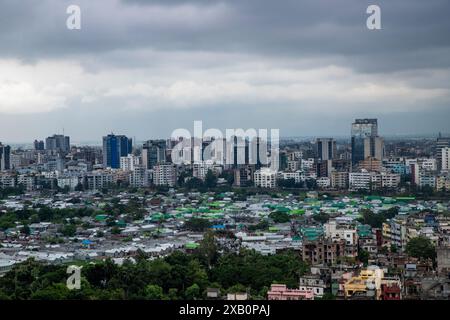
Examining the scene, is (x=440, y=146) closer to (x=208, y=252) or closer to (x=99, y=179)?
(x=208, y=252)

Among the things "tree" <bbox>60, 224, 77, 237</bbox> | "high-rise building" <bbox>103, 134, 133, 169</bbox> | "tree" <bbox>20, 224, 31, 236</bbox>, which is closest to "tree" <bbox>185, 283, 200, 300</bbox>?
"tree" <bbox>60, 224, 77, 237</bbox>

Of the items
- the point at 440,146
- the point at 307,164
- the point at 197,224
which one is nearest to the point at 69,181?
the point at 307,164

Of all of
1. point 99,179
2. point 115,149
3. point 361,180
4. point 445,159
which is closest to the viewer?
point 445,159

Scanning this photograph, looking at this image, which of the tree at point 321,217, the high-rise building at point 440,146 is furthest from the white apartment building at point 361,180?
the tree at point 321,217

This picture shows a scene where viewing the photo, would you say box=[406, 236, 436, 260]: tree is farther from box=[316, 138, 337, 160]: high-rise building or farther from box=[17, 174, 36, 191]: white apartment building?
box=[17, 174, 36, 191]: white apartment building
